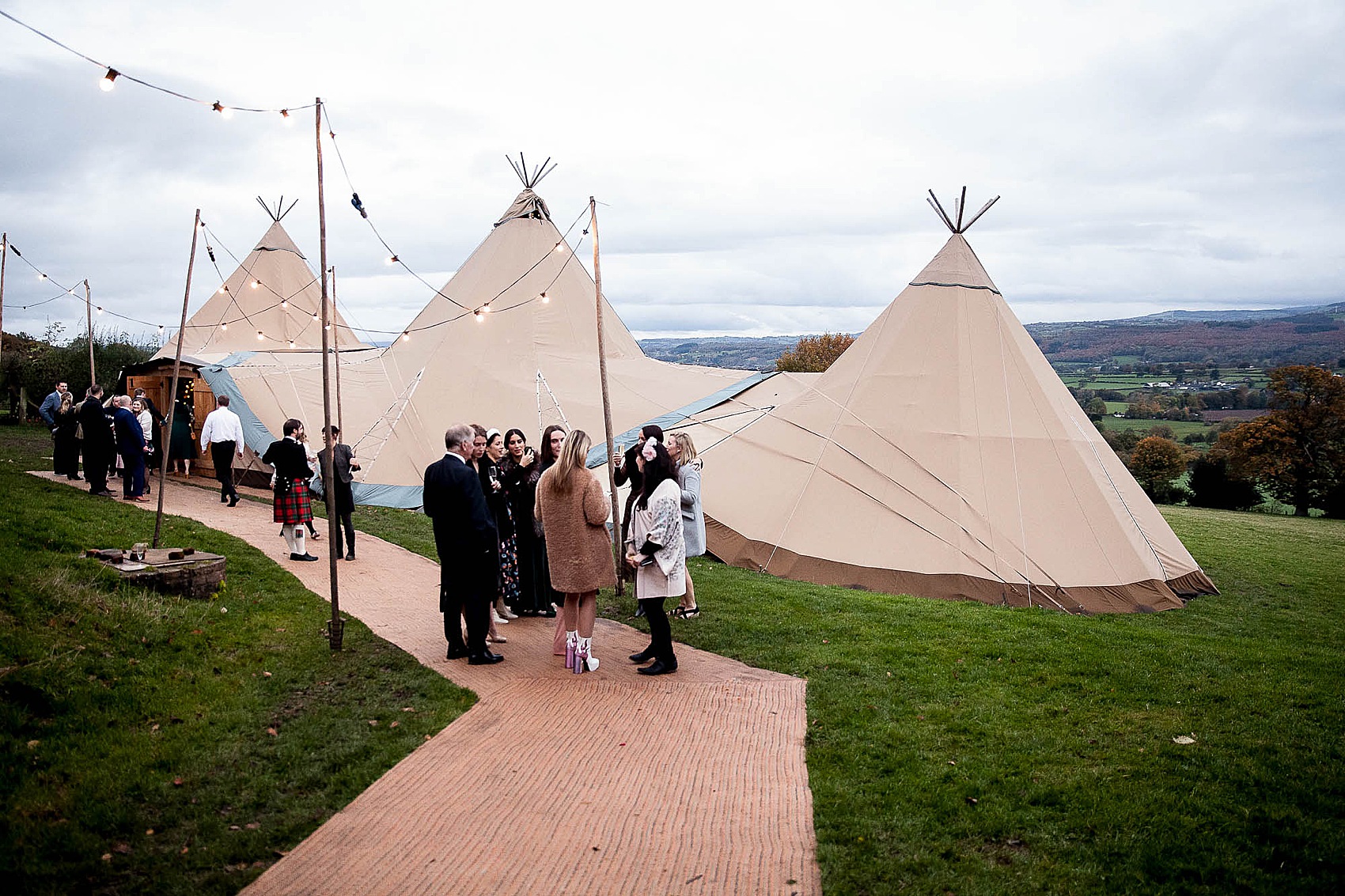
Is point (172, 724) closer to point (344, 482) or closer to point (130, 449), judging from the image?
point (344, 482)

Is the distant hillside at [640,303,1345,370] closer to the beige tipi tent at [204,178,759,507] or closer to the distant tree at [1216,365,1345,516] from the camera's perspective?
the distant tree at [1216,365,1345,516]

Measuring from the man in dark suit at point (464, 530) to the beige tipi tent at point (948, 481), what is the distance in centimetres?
493

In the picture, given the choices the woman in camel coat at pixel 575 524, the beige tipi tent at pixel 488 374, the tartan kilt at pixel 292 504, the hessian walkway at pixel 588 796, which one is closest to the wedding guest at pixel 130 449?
the beige tipi tent at pixel 488 374

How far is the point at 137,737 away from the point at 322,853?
1608 mm

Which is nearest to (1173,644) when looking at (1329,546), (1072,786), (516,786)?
(1072,786)

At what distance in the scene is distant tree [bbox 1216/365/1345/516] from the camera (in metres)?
27.5

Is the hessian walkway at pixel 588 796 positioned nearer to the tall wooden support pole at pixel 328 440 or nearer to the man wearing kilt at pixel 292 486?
the tall wooden support pole at pixel 328 440

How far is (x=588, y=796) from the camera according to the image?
4.16 m

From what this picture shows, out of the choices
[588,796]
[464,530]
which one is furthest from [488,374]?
[588,796]

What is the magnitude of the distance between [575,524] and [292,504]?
4.69 m

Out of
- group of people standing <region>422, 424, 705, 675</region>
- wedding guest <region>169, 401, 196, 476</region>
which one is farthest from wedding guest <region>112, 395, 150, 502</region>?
group of people standing <region>422, 424, 705, 675</region>

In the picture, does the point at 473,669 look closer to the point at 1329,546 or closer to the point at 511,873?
the point at 511,873

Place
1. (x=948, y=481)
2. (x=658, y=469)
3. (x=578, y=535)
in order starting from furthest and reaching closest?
(x=948, y=481), (x=658, y=469), (x=578, y=535)

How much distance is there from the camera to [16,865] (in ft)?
10.4
